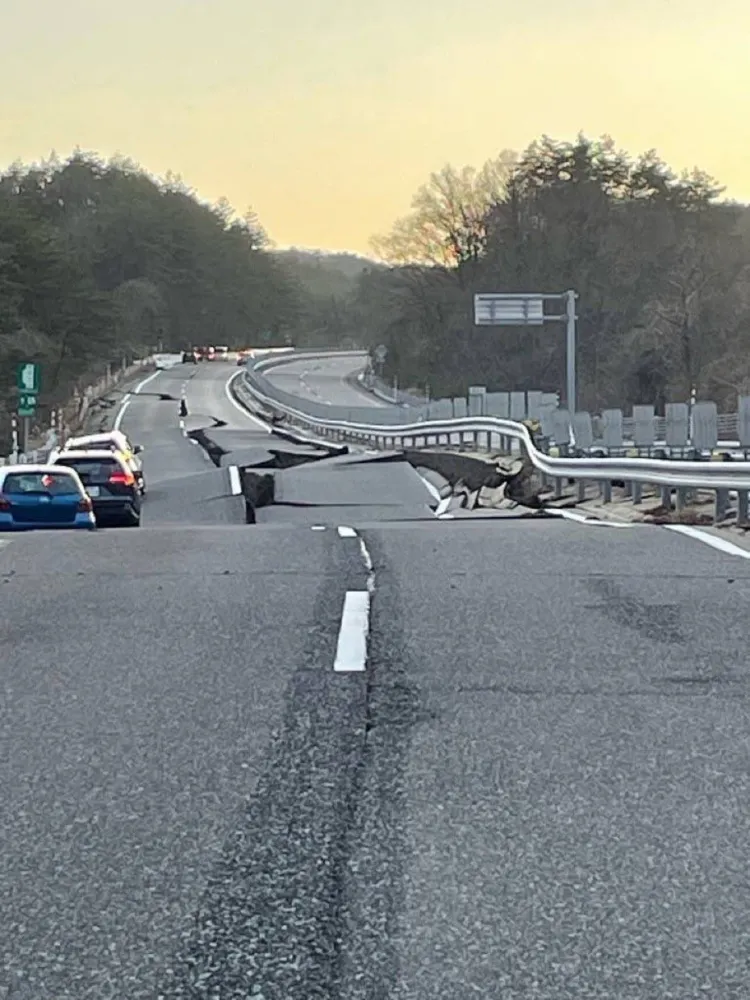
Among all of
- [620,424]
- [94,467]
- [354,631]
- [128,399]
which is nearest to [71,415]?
[128,399]

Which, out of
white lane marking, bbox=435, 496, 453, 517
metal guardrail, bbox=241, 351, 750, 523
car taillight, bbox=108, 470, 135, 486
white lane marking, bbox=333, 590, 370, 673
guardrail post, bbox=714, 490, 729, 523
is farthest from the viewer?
white lane marking, bbox=435, 496, 453, 517

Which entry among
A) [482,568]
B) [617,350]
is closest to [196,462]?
[617,350]

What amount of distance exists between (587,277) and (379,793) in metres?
75.5

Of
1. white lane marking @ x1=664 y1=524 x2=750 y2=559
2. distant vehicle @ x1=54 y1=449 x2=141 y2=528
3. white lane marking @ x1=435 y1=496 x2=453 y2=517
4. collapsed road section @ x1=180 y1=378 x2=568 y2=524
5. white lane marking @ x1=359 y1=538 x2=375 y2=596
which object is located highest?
white lane marking @ x1=359 y1=538 x2=375 y2=596

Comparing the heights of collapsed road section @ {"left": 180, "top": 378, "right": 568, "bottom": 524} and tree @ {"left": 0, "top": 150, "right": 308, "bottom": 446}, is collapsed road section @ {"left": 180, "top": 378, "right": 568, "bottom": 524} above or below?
below

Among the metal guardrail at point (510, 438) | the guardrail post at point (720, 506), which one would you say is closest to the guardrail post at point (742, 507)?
the metal guardrail at point (510, 438)

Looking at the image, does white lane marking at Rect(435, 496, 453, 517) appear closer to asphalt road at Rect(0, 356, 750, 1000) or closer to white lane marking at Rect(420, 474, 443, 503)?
white lane marking at Rect(420, 474, 443, 503)

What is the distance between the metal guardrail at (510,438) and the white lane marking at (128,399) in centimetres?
822

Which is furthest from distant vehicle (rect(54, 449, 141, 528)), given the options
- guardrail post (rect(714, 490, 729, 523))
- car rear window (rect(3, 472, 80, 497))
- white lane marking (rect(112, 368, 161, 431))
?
white lane marking (rect(112, 368, 161, 431))

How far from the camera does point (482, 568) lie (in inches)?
484

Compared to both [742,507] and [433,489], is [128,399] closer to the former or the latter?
[433,489]

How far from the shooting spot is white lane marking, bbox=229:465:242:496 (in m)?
A: 32.5

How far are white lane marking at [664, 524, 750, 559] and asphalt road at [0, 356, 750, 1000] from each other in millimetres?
2290

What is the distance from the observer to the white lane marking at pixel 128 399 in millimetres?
78312
